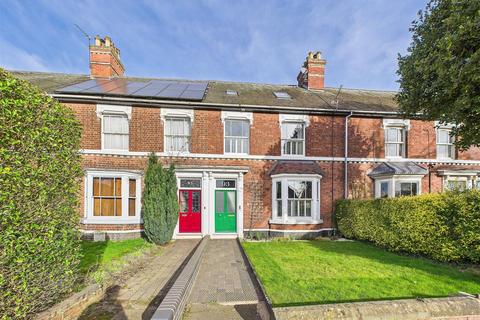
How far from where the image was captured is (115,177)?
1128cm

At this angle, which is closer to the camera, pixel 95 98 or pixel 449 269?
pixel 449 269

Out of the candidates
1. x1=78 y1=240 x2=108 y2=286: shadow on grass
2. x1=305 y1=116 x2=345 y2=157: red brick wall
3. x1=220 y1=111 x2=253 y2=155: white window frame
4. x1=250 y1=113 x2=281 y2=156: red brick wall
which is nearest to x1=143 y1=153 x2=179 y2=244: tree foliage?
x1=78 y1=240 x2=108 y2=286: shadow on grass

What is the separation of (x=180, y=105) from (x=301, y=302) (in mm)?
10154

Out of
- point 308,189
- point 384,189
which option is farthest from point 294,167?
point 384,189

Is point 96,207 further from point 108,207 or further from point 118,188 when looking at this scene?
point 118,188

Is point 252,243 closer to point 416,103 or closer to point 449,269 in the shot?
point 449,269

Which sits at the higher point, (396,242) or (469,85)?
(469,85)

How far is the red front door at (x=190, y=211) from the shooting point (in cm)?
1216

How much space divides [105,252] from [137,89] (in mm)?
8620

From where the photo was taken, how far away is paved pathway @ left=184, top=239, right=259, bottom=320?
15.4 ft

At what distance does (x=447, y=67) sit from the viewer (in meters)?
6.96

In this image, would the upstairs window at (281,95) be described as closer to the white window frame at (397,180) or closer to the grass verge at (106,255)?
the white window frame at (397,180)

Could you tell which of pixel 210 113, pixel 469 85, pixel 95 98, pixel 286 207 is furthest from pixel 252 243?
pixel 95 98

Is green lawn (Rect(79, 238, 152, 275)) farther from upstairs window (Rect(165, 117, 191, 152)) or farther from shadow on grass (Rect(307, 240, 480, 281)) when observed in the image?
shadow on grass (Rect(307, 240, 480, 281))
